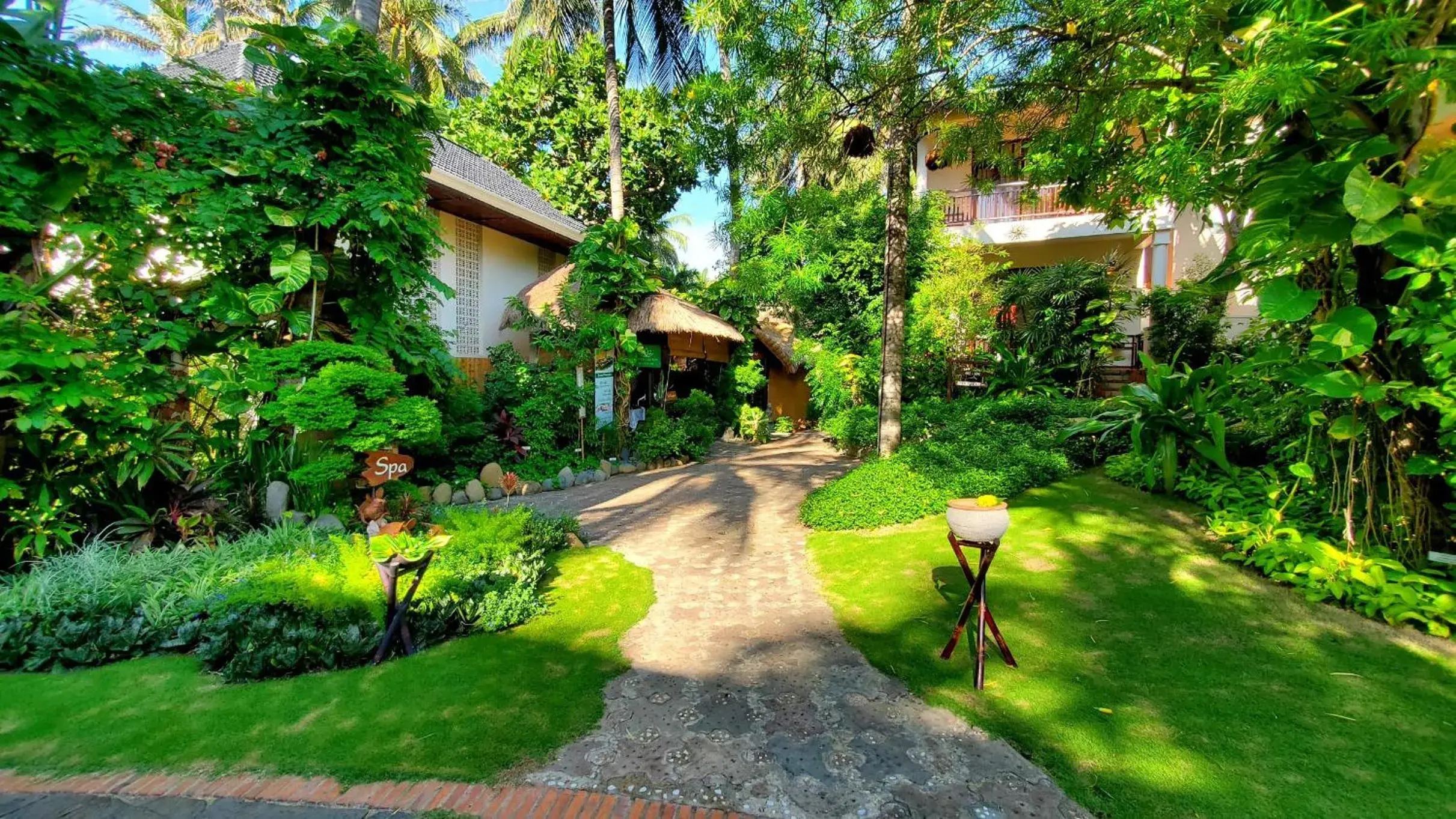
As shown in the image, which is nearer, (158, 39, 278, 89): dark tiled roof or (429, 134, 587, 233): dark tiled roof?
(158, 39, 278, 89): dark tiled roof

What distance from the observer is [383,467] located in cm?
547

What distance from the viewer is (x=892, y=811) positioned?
7.66ft

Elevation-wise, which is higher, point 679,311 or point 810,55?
point 810,55

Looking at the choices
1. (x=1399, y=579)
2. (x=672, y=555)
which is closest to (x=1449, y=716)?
(x=1399, y=579)

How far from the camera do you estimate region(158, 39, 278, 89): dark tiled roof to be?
8422mm

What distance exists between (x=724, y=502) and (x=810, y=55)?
5.34m

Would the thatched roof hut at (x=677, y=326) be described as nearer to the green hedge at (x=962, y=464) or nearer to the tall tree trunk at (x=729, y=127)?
the tall tree trunk at (x=729, y=127)

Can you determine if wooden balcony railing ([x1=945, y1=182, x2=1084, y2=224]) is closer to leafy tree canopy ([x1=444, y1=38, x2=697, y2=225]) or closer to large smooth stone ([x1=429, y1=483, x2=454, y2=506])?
leafy tree canopy ([x1=444, y1=38, x2=697, y2=225])

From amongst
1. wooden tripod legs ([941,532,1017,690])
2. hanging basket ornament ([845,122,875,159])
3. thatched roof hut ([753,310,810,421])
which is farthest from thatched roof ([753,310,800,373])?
wooden tripod legs ([941,532,1017,690])

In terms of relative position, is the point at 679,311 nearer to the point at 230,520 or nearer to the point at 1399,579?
the point at 230,520

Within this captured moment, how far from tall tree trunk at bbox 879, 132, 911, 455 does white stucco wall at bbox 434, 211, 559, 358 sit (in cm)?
731

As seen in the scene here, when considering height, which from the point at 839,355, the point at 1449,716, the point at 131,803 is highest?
the point at 839,355

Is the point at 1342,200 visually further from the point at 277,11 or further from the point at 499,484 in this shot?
the point at 277,11

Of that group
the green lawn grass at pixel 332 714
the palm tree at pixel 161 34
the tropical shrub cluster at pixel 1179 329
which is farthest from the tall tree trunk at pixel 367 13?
the palm tree at pixel 161 34
